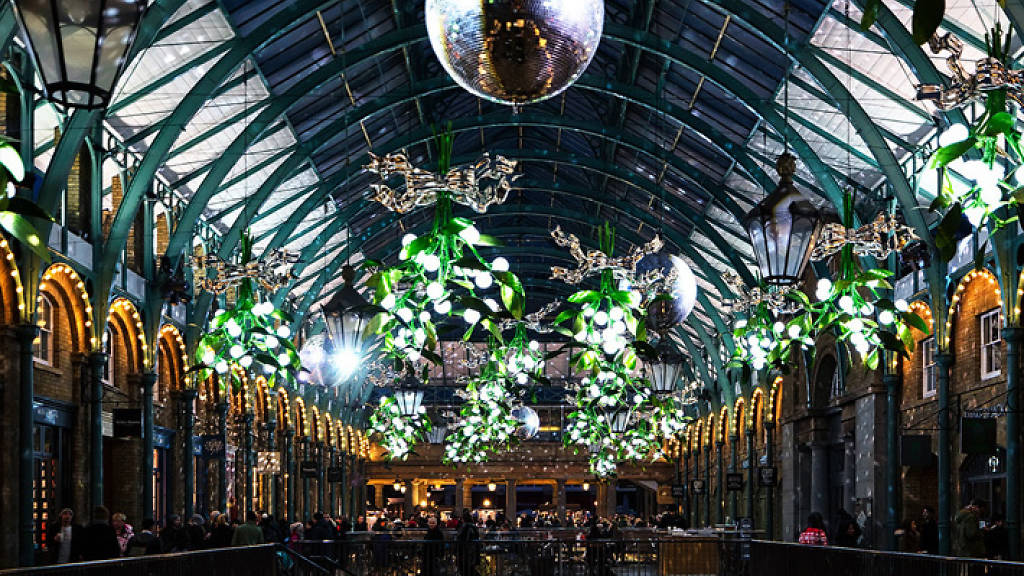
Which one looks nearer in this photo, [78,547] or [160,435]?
[78,547]

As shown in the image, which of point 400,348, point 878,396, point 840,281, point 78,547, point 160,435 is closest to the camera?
point 840,281

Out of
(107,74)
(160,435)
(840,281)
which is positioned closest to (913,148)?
(840,281)

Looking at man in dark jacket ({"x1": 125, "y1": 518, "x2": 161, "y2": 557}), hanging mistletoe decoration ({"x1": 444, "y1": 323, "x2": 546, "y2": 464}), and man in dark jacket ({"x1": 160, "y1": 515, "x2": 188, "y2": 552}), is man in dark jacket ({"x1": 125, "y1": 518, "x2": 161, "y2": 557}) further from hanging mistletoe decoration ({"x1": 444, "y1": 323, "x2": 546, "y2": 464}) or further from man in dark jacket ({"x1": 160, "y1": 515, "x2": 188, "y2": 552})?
hanging mistletoe decoration ({"x1": 444, "y1": 323, "x2": 546, "y2": 464})

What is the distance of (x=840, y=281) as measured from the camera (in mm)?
11930

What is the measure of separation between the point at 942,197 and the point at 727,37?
19.2 metres

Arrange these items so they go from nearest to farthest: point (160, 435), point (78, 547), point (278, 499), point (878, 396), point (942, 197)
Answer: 1. point (942, 197)
2. point (78, 547)
3. point (878, 396)
4. point (160, 435)
5. point (278, 499)

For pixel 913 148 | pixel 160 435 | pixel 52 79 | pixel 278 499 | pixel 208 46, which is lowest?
pixel 278 499

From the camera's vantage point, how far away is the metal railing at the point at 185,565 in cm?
796

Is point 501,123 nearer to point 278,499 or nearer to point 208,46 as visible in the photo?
point 208,46

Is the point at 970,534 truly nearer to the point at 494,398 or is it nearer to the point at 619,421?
the point at 494,398

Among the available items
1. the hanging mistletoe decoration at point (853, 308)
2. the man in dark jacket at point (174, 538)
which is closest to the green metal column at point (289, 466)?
the man in dark jacket at point (174, 538)

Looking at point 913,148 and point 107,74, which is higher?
point 913,148

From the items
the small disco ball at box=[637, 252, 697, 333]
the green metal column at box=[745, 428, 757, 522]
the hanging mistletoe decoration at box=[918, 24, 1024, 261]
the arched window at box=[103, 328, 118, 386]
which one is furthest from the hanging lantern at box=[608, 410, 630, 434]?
the hanging mistletoe decoration at box=[918, 24, 1024, 261]

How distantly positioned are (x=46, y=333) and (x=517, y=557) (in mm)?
8755
